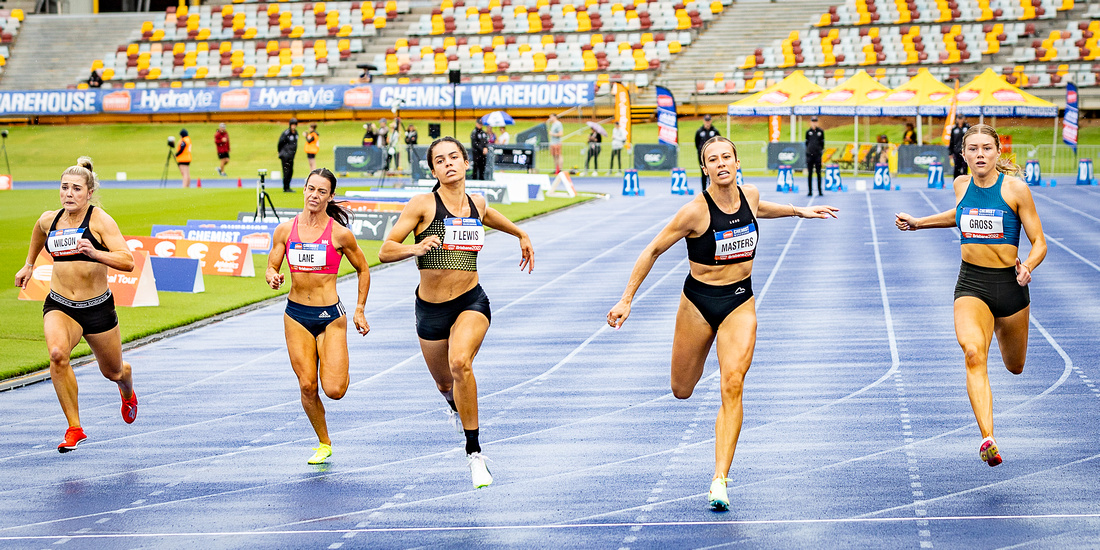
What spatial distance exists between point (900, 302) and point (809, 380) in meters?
4.85

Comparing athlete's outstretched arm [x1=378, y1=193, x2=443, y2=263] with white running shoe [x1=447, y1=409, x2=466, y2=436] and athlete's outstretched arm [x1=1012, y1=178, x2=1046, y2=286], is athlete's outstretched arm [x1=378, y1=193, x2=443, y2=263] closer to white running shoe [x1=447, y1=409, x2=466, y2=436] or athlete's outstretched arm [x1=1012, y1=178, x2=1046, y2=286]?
white running shoe [x1=447, y1=409, x2=466, y2=436]

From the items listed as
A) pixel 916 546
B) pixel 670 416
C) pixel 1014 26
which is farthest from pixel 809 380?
pixel 1014 26

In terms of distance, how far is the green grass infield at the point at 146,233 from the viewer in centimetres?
1280

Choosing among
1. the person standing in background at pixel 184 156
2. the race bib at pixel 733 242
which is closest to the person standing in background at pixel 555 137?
the person standing in background at pixel 184 156

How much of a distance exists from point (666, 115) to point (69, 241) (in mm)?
28202

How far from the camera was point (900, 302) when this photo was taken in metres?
14.2

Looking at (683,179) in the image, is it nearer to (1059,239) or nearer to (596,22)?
(1059,239)

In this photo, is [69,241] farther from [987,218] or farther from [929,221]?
[987,218]

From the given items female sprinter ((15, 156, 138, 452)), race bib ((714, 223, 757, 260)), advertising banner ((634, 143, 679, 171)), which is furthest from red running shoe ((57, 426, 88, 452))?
advertising banner ((634, 143, 679, 171))

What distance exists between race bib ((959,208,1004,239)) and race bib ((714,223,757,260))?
148 centimetres

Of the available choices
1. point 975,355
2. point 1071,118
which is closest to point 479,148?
point 1071,118

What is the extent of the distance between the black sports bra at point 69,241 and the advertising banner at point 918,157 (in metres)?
34.3

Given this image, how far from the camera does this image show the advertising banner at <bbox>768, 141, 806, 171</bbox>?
3947cm

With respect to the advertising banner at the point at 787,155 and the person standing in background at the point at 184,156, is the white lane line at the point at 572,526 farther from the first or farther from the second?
the advertising banner at the point at 787,155
